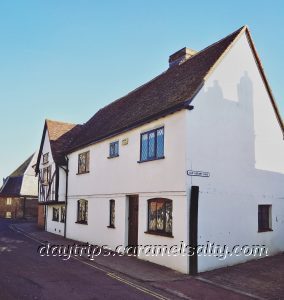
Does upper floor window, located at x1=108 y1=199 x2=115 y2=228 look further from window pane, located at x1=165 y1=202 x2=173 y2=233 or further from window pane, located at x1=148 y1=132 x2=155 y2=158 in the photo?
window pane, located at x1=165 y1=202 x2=173 y2=233

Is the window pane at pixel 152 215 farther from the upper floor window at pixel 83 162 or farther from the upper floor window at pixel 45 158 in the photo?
the upper floor window at pixel 45 158

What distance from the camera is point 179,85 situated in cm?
1468

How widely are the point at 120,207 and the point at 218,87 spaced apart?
6995mm

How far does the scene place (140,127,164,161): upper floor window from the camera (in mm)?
13344

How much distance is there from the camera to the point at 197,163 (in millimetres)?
12148

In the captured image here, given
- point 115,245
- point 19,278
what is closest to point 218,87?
point 115,245

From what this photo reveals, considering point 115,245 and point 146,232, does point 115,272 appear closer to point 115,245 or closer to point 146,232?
point 146,232

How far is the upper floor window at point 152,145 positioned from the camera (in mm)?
13344

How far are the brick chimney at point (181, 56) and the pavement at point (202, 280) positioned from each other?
36.6ft

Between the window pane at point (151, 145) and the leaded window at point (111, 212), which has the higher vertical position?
the window pane at point (151, 145)

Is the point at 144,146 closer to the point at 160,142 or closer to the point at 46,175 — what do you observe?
the point at 160,142

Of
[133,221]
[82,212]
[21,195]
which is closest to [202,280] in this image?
[133,221]

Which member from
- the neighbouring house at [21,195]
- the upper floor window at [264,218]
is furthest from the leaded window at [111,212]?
the neighbouring house at [21,195]

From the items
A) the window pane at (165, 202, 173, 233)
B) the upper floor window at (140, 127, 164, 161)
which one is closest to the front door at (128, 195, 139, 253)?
the upper floor window at (140, 127, 164, 161)
